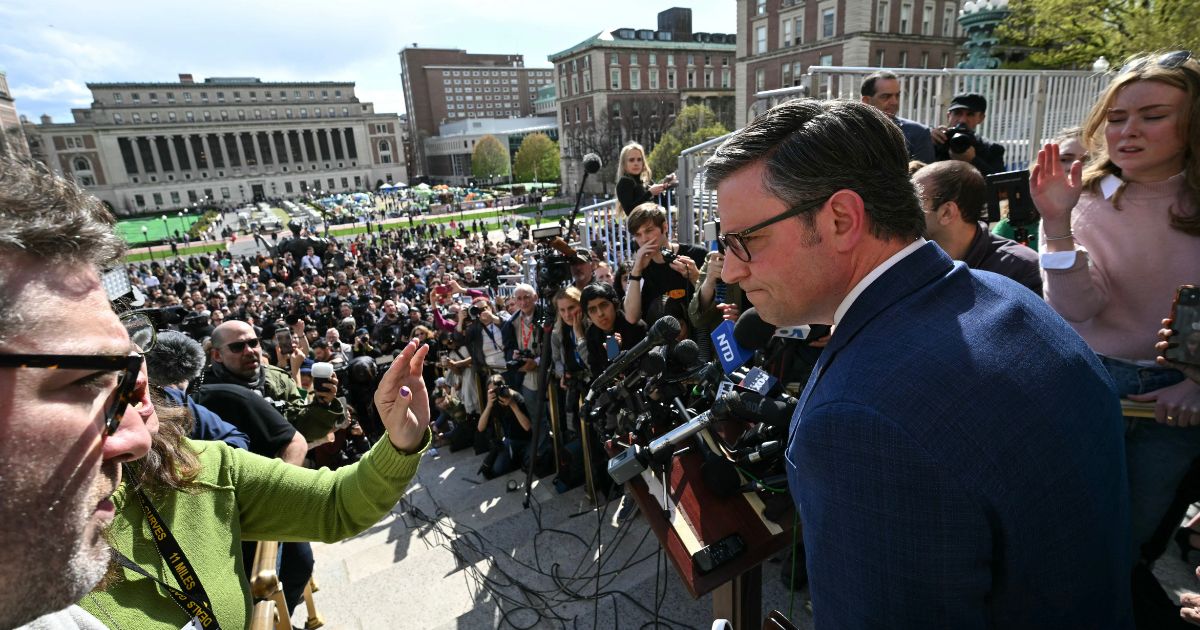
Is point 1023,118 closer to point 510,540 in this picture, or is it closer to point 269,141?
point 510,540

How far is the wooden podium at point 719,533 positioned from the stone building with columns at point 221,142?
95089 millimetres

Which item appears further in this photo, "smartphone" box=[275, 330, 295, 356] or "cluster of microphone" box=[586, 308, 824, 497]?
"smartphone" box=[275, 330, 295, 356]

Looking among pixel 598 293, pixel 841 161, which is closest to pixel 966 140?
pixel 598 293

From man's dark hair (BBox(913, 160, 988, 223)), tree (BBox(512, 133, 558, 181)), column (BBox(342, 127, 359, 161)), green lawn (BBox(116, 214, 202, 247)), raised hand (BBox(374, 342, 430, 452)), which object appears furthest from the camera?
column (BBox(342, 127, 359, 161))

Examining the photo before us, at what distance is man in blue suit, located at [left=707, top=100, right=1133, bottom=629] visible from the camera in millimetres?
994

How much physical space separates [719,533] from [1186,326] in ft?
6.41

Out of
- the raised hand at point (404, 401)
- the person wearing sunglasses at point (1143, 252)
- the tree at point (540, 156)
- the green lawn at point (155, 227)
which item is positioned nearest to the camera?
the raised hand at point (404, 401)

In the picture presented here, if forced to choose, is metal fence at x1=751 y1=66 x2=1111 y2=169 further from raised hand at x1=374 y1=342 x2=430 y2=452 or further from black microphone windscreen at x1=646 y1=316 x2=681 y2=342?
raised hand at x1=374 y1=342 x2=430 y2=452

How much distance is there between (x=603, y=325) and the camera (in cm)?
462

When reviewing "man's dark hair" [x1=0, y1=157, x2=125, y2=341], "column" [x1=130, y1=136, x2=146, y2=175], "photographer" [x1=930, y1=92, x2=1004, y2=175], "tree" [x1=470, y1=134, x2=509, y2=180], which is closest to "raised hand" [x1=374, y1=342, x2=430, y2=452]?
"man's dark hair" [x1=0, y1=157, x2=125, y2=341]

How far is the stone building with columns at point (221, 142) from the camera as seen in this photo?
77062 millimetres

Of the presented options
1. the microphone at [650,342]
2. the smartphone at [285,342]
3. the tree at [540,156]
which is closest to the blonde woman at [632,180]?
the microphone at [650,342]

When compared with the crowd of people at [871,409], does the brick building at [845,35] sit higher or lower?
higher

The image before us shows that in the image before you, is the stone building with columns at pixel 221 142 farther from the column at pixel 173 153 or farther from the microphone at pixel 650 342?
the microphone at pixel 650 342
